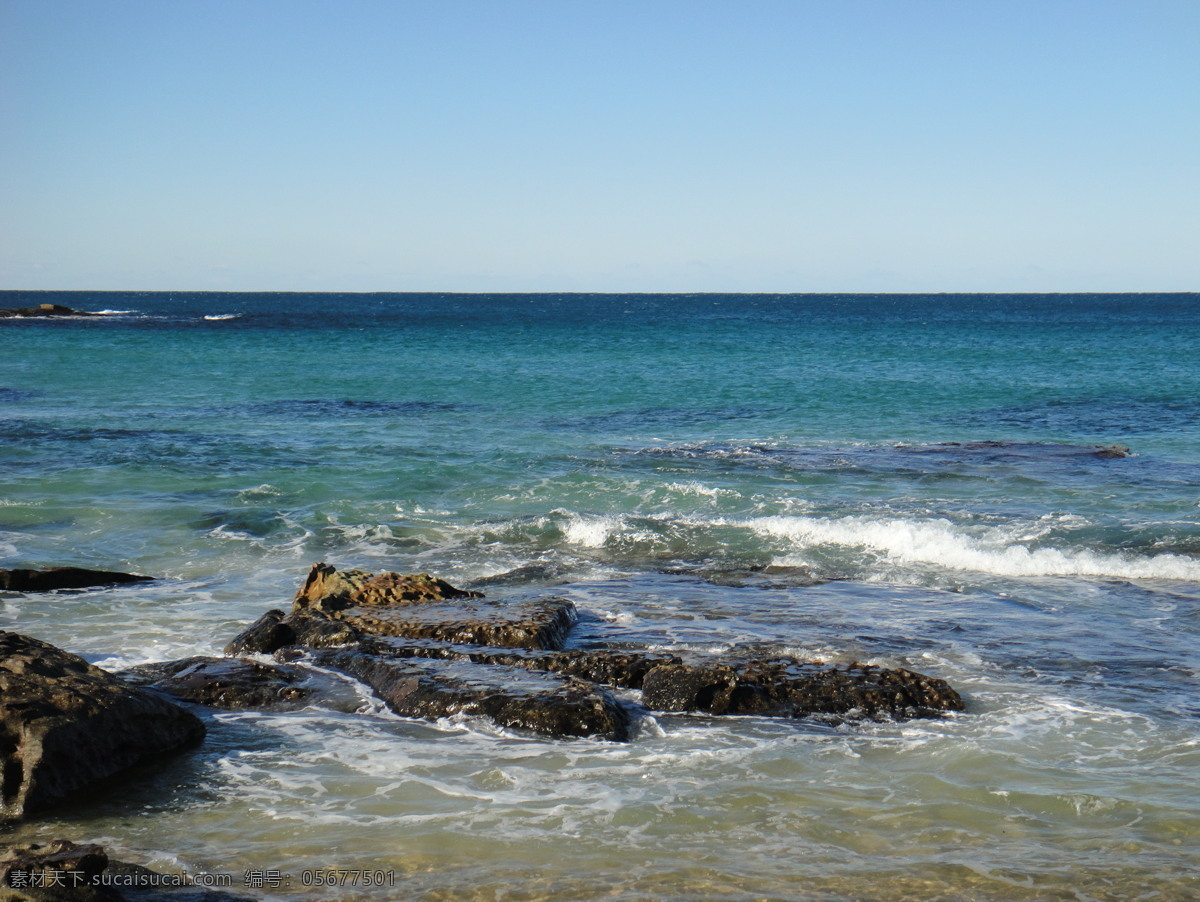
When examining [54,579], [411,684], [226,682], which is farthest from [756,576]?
[54,579]

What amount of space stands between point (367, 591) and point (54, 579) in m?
4.02

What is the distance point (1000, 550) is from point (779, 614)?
15.4ft

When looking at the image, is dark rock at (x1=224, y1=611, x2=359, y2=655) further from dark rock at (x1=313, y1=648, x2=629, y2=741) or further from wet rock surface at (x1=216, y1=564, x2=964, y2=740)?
dark rock at (x1=313, y1=648, x2=629, y2=741)

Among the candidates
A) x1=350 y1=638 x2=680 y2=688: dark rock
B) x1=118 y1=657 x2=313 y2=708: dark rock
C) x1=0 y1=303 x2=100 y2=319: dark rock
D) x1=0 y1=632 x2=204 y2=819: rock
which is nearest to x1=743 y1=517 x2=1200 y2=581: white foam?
x1=350 y1=638 x2=680 y2=688: dark rock

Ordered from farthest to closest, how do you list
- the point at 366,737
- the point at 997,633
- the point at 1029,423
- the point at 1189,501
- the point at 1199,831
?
the point at 1029,423
the point at 1189,501
the point at 997,633
the point at 366,737
the point at 1199,831

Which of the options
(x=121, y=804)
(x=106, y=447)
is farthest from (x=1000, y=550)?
(x=106, y=447)

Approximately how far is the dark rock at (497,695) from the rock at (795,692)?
57 cm

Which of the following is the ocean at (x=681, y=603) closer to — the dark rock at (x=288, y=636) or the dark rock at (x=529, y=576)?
the dark rock at (x=529, y=576)

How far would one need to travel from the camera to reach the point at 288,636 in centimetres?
970

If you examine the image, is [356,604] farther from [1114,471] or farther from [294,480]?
[1114,471]

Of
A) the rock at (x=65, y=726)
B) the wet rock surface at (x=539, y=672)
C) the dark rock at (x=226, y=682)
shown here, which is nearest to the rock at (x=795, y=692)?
the wet rock surface at (x=539, y=672)

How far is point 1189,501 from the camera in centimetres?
1691

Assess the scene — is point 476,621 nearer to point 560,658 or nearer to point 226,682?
point 560,658

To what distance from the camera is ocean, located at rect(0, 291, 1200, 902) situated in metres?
6.02
